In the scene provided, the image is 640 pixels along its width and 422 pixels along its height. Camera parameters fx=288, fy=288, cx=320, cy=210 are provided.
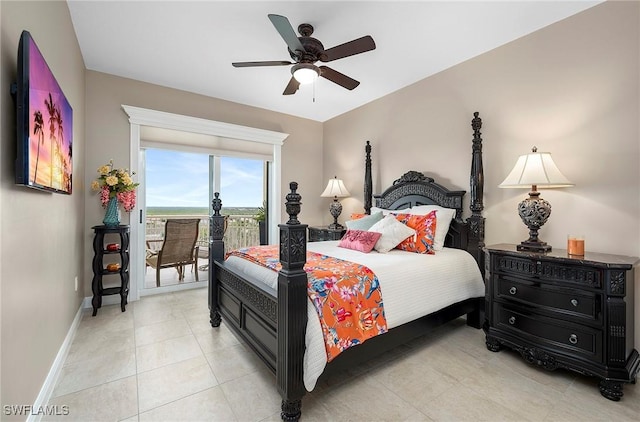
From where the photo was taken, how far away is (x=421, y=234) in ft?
9.02

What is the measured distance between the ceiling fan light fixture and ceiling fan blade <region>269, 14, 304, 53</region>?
0.11 m

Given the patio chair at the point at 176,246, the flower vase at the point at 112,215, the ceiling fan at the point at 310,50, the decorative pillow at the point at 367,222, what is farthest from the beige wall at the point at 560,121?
the flower vase at the point at 112,215

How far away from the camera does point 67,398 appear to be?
176 centimetres

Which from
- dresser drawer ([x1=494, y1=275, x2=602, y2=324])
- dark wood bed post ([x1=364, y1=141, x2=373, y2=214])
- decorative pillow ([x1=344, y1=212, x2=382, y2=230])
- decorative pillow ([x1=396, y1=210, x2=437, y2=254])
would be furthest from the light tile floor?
dark wood bed post ([x1=364, y1=141, x2=373, y2=214])

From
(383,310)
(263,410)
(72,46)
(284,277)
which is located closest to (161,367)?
(263,410)

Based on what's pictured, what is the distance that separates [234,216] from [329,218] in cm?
164

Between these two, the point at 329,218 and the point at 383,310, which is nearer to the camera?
the point at 383,310

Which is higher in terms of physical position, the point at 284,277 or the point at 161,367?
the point at 284,277

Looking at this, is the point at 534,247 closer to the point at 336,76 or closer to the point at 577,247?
the point at 577,247

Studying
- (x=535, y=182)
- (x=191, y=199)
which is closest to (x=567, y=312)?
(x=535, y=182)

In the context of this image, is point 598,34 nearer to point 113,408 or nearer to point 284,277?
point 284,277

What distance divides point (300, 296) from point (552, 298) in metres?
1.82

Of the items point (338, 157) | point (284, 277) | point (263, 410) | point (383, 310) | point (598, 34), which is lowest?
point (263, 410)

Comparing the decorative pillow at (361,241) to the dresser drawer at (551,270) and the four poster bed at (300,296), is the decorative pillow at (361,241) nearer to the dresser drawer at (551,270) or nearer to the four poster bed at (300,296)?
the four poster bed at (300,296)
